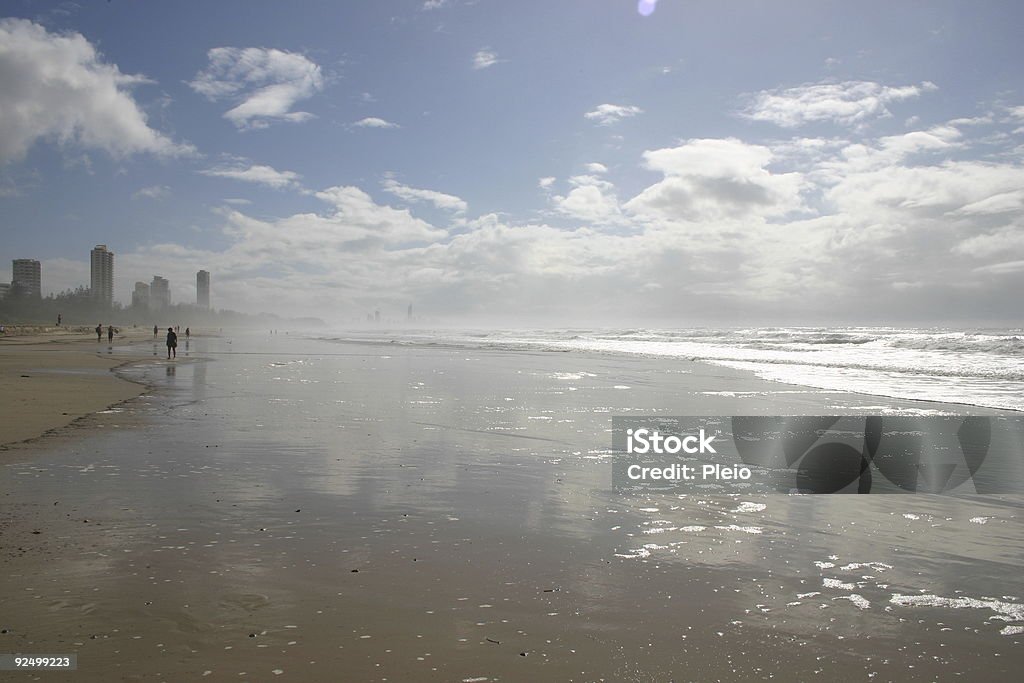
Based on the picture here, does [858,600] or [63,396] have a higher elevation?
[63,396]

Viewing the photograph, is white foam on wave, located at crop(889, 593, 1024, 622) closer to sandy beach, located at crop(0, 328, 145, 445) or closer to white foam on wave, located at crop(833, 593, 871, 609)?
white foam on wave, located at crop(833, 593, 871, 609)

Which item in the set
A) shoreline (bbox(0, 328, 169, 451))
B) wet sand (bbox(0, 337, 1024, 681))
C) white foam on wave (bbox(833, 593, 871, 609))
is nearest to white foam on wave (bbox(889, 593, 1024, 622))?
wet sand (bbox(0, 337, 1024, 681))

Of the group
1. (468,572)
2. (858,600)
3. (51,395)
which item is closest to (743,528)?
(858,600)

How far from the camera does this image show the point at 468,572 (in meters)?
5.59

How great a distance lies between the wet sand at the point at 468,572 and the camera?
415cm

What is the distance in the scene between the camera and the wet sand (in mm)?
4148

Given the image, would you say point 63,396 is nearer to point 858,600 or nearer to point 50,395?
point 50,395

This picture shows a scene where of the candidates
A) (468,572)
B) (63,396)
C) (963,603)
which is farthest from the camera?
(63,396)

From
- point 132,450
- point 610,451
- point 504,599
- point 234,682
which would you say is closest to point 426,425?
point 610,451

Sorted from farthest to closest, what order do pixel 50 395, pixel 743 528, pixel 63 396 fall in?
pixel 50 395 < pixel 63 396 < pixel 743 528

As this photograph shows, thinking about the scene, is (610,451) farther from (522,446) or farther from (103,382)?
(103,382)

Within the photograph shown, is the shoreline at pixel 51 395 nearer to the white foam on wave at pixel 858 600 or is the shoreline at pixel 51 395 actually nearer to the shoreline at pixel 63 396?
the shoreline at pixel 63 396

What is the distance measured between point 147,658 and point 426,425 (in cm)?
1010

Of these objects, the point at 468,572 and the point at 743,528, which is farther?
the point at 743,528
